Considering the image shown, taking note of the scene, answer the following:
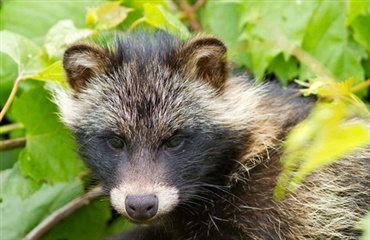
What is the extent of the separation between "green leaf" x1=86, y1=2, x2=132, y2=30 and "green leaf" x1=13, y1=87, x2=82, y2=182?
0.73m

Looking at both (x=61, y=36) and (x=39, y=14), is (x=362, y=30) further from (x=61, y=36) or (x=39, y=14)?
(x=39, y=14)

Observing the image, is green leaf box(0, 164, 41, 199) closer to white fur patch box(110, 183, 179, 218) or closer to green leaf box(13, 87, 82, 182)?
green leaf box(13, 87, 82, 182)

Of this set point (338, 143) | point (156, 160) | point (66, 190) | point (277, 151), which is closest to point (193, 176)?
point (156, 160)

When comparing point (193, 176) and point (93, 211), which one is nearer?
point (193, 176)

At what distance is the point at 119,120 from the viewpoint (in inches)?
194

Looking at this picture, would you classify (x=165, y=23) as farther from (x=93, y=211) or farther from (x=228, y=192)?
(x=93, y=211)

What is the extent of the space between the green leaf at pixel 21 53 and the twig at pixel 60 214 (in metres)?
1.17

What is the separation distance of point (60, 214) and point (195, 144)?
2205 mm

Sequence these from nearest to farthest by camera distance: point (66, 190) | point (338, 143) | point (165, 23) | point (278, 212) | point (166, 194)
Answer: point (338, 143)
point (166, 194)
point (278, 212)
point (165, 23)
point (66, 190)

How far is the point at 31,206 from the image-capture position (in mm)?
6613

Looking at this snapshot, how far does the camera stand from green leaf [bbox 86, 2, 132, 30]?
6.02 meters

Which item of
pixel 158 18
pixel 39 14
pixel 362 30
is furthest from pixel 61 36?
pixel 362 30

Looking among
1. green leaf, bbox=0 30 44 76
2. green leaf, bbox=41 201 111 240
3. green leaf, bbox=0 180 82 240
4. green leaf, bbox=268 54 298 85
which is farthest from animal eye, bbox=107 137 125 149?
green leaf, bbox=41 201 111 240

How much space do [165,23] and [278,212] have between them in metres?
1.80
